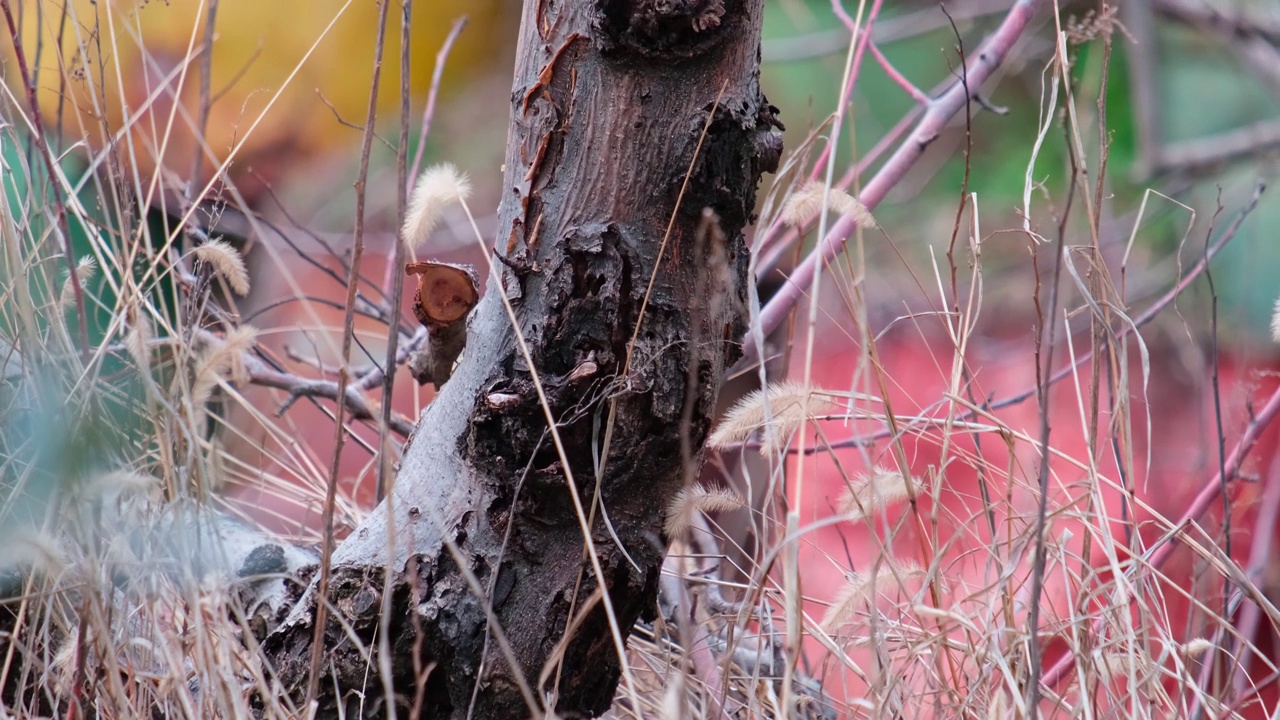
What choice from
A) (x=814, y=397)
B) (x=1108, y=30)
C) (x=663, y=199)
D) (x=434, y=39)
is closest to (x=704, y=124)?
(x=663, y=199)

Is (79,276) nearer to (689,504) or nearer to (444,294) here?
(444,294)

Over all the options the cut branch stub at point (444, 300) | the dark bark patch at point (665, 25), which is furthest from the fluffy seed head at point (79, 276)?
the dark bark patch at point (665, 25)

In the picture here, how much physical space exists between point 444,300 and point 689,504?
0.32 metres

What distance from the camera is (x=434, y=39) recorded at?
117 inches

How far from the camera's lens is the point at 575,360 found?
27.6 inches

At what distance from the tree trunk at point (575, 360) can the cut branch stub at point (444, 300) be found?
0.09 metres

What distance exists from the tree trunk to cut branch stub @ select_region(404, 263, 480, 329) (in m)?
0.09

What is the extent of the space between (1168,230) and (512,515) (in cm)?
244

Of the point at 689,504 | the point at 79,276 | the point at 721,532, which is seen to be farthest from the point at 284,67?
the point at 689,504

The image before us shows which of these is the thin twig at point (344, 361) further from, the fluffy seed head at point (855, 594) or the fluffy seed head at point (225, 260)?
the fluffy seed head at point (855, 594)

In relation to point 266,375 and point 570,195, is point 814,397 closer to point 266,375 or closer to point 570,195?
point 570,195

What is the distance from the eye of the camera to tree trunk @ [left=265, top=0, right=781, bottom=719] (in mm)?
680

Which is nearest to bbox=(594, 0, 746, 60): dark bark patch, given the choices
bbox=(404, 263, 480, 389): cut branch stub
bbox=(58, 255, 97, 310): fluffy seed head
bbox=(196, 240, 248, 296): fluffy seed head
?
bbox=(404, 263, 480, 389): cut branch stub

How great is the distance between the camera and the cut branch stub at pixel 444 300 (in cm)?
82
